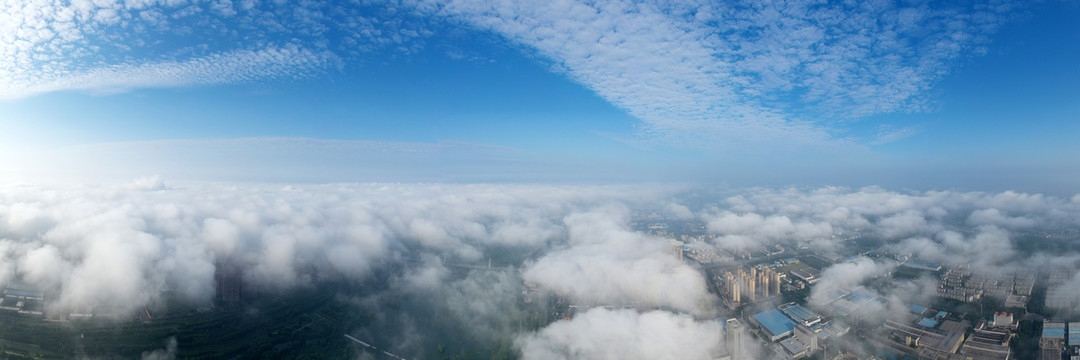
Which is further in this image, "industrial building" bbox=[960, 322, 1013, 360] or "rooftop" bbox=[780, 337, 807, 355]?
"rooftop" bbox=[780, 337, 807, 355]

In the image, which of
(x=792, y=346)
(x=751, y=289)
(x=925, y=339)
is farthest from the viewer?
(x=751, y=289)

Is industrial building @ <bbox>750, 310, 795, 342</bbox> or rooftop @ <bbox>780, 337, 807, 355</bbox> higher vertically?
industrial building @ <bbox>750, 310, 795, 342</bbox>

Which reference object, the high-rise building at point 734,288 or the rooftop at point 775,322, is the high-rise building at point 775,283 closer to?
the high-rise building at point 734,288

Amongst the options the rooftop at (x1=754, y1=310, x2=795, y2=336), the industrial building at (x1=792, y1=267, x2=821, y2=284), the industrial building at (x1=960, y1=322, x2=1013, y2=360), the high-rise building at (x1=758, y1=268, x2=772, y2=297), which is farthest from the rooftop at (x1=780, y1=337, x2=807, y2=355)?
the industrial building at (x1=792, y1=267, x2=821, y2=284)

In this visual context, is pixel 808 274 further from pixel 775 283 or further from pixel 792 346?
pixel 792 346

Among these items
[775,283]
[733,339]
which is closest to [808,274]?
[775,283]

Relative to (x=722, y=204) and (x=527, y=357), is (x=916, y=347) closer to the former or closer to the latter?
(x=527, y=357)

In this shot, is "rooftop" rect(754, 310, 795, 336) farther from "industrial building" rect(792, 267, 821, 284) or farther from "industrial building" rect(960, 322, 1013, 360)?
"industrial building" rect(792, 267, 821, 284)

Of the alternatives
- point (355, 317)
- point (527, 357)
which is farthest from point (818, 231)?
point (355, 317)

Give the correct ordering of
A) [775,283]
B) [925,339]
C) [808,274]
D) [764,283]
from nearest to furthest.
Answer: [925,339] < [764,283] < [775,283] < [808,274]
